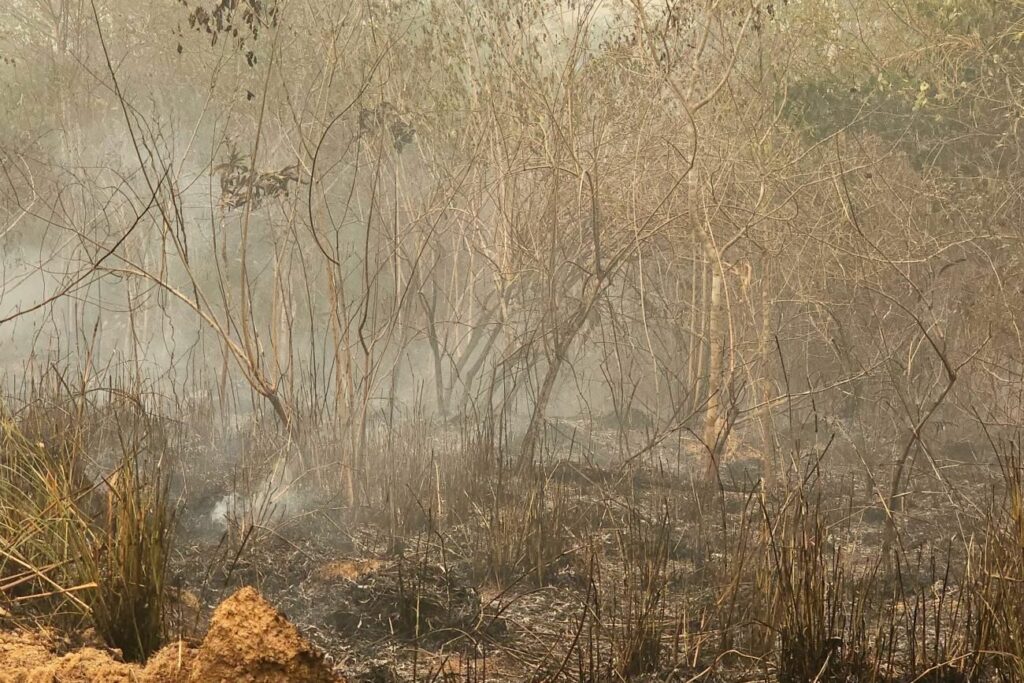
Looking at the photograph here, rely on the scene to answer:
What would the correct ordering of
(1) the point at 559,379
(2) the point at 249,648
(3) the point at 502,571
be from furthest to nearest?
1. (1) the point at 559,379
2. (3) the point at 502,571
3. (2) the point at 249,648

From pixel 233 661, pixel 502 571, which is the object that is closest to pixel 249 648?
pixel 233 661

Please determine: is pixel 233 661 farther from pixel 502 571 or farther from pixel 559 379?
pixel 559 379

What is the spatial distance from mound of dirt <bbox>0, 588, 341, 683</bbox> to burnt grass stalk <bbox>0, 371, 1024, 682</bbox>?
23cm

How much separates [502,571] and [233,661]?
90.7 inches

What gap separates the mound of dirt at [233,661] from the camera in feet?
9.39

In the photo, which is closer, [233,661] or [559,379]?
[233,661]

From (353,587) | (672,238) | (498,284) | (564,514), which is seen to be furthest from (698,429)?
(353,587)

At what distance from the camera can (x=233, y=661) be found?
287cm

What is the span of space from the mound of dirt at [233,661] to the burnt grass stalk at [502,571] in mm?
227

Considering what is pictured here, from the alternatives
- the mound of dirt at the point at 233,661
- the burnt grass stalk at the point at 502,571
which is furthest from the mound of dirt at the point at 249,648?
the burnt grass stalk at the point at 502,571

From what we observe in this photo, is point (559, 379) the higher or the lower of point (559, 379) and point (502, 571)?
the higher

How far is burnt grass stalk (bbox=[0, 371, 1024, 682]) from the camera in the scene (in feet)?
11.2

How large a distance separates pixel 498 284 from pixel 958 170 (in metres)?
4.46

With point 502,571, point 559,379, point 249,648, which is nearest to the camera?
point 249,648
